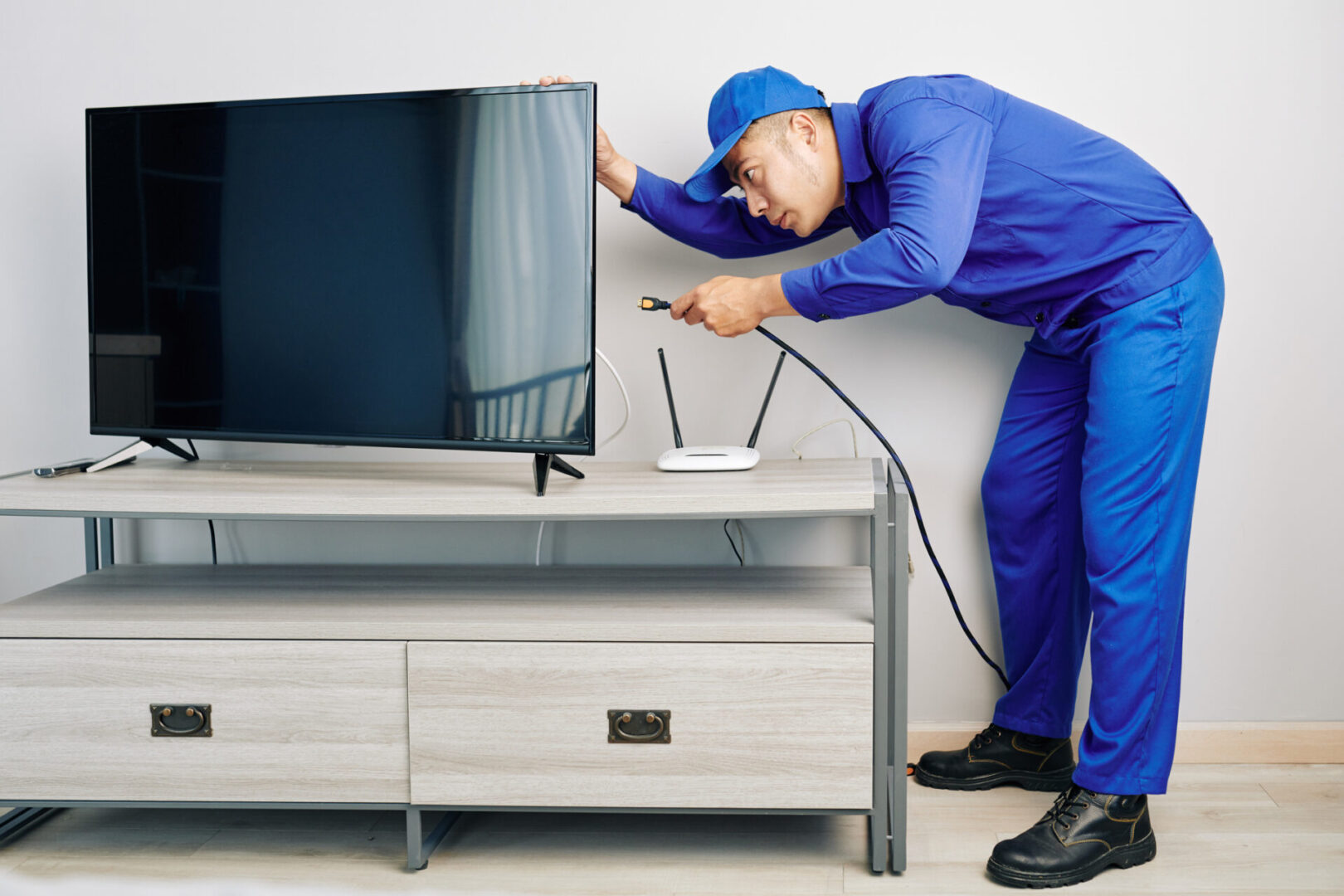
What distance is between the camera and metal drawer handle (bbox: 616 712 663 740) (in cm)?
154

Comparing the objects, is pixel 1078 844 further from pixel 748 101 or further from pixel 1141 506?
pixel 748 101

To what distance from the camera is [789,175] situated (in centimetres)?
166

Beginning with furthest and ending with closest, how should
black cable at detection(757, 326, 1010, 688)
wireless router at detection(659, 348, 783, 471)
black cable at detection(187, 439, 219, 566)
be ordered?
1. black cable at detection(187, 439, 219, 566)
2. black cable at detection(757, 326, 1010, 688)
3. wireless router at detection(659, 348, 783, 471)

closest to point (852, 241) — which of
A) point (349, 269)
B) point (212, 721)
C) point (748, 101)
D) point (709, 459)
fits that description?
point (748, 101)

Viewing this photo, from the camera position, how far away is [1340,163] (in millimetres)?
1869

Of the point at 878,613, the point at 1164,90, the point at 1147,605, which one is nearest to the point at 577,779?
the point at 878,613

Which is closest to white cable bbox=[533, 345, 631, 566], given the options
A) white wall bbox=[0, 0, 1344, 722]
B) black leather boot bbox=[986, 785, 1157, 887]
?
white wall bbox=[0, 0, 1344, 722]

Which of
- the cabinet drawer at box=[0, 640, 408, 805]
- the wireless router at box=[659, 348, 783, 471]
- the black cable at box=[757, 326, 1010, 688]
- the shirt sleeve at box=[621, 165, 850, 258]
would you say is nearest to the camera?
the cabinet drawer at box=[0, 640, 408, 805]

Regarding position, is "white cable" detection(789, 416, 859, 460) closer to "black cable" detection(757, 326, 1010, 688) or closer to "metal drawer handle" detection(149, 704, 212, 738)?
"black cable" detection(757, 326, 1010, 688)

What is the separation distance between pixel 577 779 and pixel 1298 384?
1441 mm

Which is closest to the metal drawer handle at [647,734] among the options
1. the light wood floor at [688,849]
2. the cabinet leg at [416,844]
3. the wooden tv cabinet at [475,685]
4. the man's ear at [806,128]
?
the wooden tv cabinet at [475,685]

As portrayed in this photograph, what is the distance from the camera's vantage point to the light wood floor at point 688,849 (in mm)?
1566

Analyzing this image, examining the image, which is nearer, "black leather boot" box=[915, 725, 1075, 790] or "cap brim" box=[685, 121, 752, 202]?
"cap brim" box=[685, 121, 752, 202]

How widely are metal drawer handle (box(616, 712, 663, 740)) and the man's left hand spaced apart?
58cm
